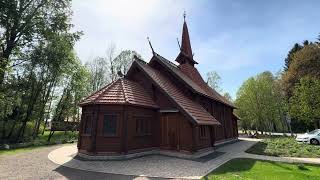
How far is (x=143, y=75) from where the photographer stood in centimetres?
1953

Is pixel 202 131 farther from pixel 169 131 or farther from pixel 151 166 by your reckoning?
pixel 151 166

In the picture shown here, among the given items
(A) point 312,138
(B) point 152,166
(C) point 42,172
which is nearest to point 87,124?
(C) point 42,172

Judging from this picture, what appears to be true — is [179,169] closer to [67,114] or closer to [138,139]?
[138,139]

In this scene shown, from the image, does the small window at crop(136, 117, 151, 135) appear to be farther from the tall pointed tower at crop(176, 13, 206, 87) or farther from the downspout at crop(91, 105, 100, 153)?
the tall pointed tower at crop(176, 13, 206, 87)

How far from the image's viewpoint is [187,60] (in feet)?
87.9

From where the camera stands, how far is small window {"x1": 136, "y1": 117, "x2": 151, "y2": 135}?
1640 cm

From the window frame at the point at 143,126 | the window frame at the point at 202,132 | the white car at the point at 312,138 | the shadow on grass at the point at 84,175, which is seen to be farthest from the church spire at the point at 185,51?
the shadow on grass at the point at 84,175

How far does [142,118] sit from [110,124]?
2.47 metres

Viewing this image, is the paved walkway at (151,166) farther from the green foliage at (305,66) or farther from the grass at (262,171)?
the green foliage at (305,66)

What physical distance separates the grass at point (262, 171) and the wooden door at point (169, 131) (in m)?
4.22

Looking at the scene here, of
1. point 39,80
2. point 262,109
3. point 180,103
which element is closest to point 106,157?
point 180,103

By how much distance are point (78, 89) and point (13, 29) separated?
685 inches

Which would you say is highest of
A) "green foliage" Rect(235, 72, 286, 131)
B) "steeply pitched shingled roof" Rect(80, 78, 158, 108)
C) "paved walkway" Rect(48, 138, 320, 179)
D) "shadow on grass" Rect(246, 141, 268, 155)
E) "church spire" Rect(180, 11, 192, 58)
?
"church spire" Rect(180, 11, 192, 58)

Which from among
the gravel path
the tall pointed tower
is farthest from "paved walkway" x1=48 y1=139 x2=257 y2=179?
the tall pointed tower
